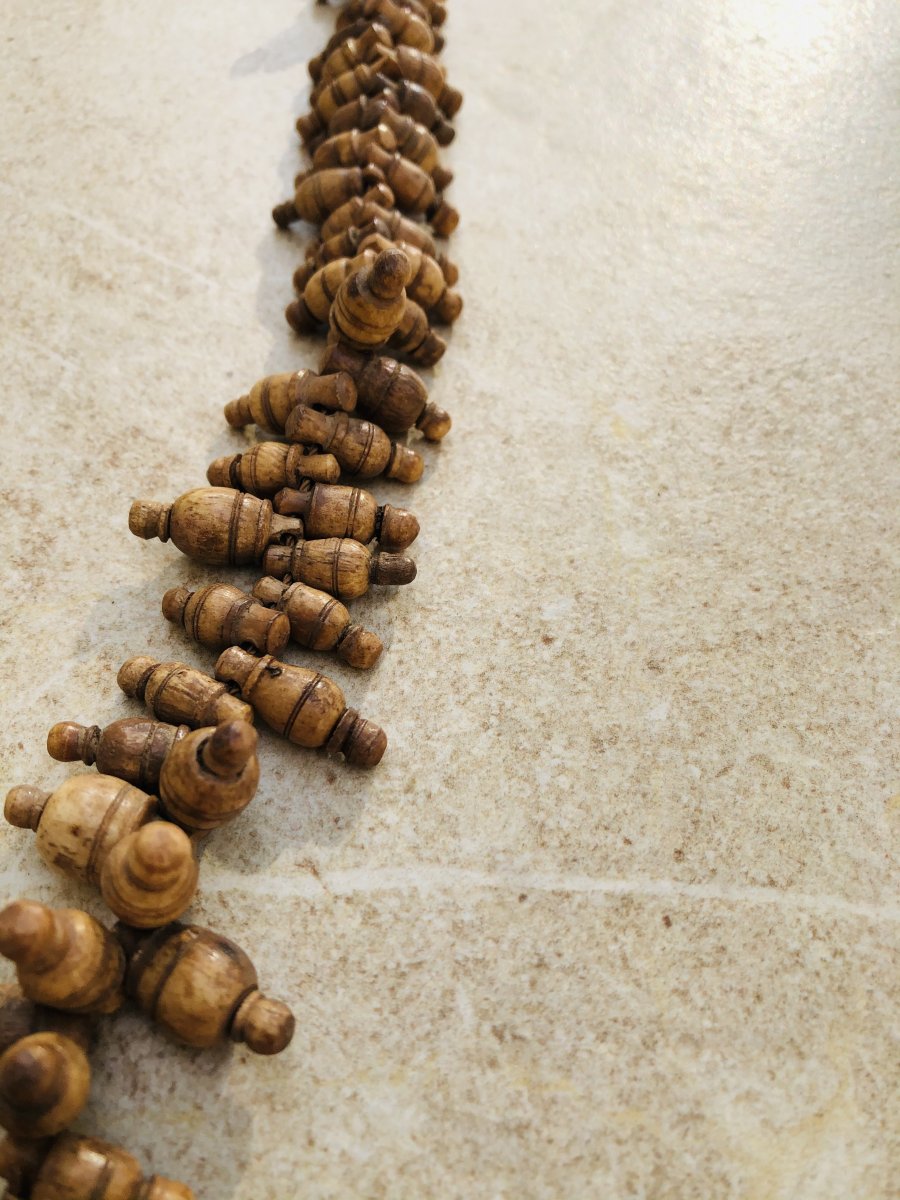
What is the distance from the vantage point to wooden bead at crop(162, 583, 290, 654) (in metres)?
1.33

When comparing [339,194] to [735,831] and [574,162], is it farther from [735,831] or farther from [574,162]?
[735,831]

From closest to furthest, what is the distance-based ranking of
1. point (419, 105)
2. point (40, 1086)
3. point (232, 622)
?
point (40, 1086) < point (232, 622) < point (419, 105)

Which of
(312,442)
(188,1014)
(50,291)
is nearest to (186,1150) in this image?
(188,1014)

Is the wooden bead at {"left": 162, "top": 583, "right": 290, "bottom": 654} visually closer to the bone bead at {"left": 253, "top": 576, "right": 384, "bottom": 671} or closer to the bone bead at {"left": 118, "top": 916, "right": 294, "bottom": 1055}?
the bone bead at {"left": 253, "top": 576, "right": 384, "bottom": 671}

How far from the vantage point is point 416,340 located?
178 cm

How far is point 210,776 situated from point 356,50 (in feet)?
7.05

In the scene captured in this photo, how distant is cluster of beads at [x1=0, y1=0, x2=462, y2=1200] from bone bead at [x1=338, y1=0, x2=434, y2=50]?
0.37 metres

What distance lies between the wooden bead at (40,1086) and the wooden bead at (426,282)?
4.93 feet

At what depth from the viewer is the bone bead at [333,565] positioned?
1413mm

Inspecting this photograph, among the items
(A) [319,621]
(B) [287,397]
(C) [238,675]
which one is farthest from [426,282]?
(C) [238,675]

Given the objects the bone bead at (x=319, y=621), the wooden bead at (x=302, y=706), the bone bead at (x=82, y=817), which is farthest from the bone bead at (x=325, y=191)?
the bone bead at (x=82, y=817)

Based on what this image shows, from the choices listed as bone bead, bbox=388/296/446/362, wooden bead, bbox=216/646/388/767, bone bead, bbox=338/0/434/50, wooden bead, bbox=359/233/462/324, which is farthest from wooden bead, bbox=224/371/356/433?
bone bead, bbox=338/0/434/50

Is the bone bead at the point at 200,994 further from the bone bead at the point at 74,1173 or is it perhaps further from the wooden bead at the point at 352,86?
the wooden bead at the point at 352,86

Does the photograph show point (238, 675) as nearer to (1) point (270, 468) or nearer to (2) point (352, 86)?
(1) point (270, 468)
